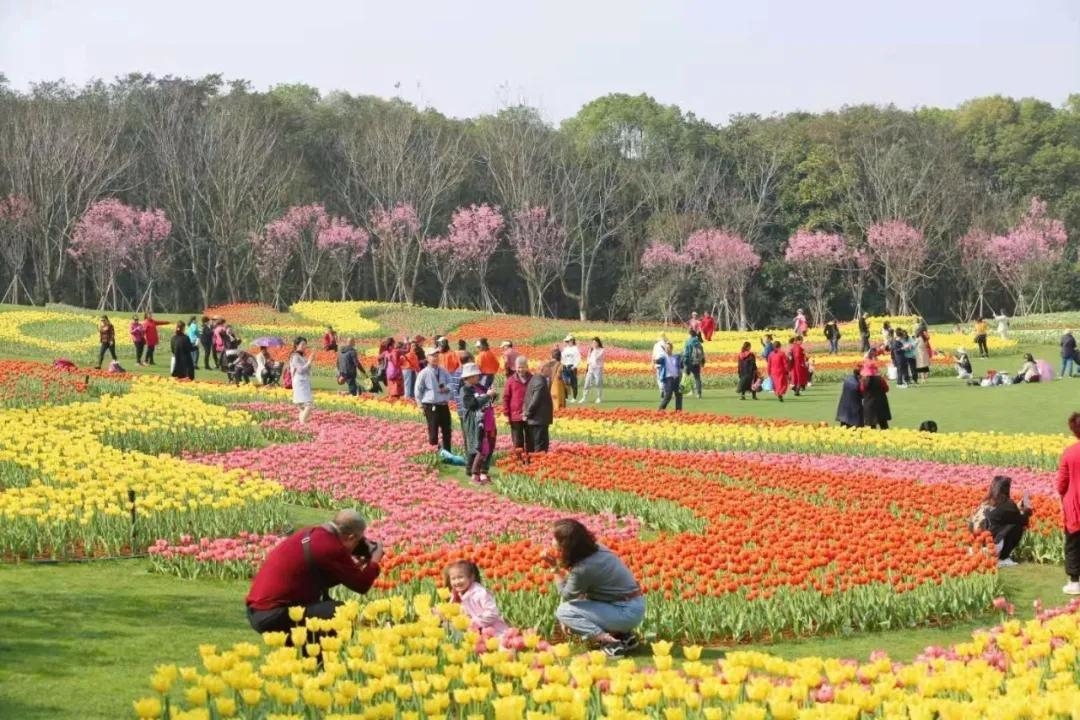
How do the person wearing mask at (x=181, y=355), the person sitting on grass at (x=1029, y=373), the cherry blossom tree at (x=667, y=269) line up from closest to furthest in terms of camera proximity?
1. the person wearing mask at (x=181, y=355)
2. the person sitting on grass at (x=1029, y=373)
3. the cherry blossom tree at (x=667, y=269)

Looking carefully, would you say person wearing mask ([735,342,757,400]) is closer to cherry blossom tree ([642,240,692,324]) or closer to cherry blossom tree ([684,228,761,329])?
cherry blossom tree ([684,228,761,329])

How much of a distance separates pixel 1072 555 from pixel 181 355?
2518cm

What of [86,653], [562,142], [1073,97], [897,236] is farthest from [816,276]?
[86,653]

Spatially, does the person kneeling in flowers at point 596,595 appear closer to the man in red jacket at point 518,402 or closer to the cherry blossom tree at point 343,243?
the man in red jacket at point 518,402

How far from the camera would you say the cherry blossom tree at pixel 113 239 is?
66562 millimetres

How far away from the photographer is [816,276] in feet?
242

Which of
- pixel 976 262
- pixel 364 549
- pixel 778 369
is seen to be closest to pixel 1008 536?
pixel 364 549

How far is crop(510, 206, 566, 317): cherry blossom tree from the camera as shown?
74812 millimetres

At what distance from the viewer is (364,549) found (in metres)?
9.56

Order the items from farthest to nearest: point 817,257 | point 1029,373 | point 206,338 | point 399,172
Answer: point 399,172 < point 817,257 < point 206,338 < point 1029,373

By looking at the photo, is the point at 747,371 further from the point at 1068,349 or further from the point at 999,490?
the point at 999,490

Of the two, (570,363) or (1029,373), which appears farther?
(1029,373)

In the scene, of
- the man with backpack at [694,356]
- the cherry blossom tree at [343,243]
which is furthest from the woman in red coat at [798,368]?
the cherry blossom tree at [343,243]

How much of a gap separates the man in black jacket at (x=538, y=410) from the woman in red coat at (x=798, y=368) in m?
13.7
